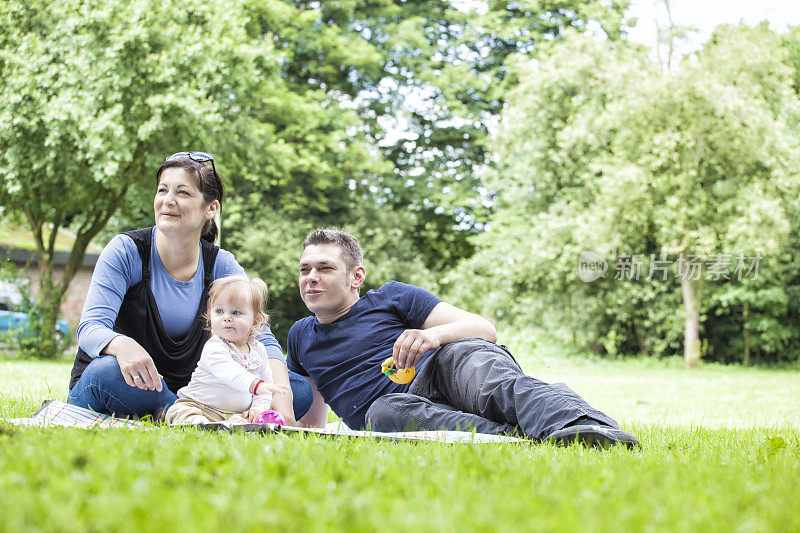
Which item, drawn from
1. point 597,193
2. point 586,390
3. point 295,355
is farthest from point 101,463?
point 597,193

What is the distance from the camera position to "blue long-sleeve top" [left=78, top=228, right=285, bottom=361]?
369cm

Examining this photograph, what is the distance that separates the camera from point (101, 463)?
6.71 feet

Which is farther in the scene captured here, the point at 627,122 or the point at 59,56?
the point at 627,122

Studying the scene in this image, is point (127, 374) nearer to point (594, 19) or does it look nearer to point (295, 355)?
point (295, 355)

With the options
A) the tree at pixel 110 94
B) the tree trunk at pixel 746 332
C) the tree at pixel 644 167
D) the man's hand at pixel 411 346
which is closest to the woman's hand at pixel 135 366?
the man's hand at pixel 411 346

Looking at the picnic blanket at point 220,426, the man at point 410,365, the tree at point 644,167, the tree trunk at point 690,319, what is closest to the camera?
the picnic blanket at point 220,426

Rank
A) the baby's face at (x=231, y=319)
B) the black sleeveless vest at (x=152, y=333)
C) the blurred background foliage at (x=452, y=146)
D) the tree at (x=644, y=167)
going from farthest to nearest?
the tree at (x=644, y=167) → the blurred background foliage at (x=452, y=146) → the black sleeveless vest at (x=152, y=333) → the baby's face at (x=231, y=319)

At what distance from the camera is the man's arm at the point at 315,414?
435 cm

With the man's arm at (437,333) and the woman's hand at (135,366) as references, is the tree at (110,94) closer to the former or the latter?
the woman's hand at (135,366)

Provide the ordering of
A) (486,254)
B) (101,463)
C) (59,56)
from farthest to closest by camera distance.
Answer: (486,254), (59,56), (101,463)

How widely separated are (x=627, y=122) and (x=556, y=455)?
668 inches

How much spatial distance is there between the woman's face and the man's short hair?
0.63m

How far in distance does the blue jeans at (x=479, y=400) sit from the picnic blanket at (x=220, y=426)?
0.16 m

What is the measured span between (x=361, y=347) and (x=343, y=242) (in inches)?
24.5
